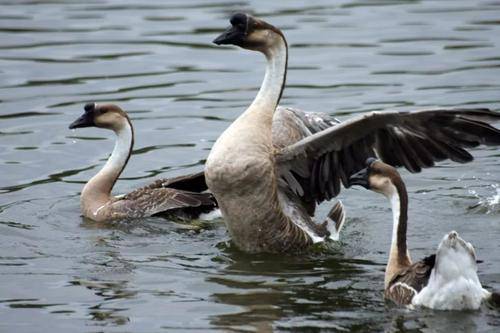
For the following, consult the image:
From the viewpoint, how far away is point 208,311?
9422 millimetres

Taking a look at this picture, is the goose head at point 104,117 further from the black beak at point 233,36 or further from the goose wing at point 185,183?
the black beak at point 233,36

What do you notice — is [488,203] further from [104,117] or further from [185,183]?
[104,117]

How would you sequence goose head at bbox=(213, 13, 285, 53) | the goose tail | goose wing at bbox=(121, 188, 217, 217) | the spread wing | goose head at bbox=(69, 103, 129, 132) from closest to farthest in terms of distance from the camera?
the spread wing, goose head at bbox=(213, 13, 285, 53), the goose tail, goose wing at bbox=(121, 188, 217, 217), goose head at bbox=(69, 103, 129, 132)

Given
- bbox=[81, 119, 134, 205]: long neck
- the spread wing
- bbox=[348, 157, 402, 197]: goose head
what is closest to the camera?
the spread wing

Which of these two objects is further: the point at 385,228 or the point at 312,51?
the point at 312,51

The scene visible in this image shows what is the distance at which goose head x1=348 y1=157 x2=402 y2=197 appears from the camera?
32.3ft

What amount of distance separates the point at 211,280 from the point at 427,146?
2406 millimetres

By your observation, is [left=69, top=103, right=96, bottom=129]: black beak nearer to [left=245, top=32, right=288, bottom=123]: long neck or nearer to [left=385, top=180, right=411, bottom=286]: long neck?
[left=245, top=32, right=288, bottom=123]: long neck

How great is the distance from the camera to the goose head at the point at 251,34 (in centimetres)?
1129

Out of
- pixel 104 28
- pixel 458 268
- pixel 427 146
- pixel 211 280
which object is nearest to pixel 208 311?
pixel 211 280

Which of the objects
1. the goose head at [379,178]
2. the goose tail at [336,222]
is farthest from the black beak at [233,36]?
the goose head at [379,178]

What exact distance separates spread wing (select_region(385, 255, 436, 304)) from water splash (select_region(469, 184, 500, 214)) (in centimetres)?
295

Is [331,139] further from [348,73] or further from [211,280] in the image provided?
[348,73]

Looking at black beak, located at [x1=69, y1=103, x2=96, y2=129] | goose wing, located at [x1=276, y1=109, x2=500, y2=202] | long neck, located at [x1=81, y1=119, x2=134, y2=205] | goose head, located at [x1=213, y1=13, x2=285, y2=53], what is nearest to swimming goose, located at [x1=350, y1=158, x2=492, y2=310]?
goose wing, located at [x1=276, y1=109, x2=500, y2=202]
